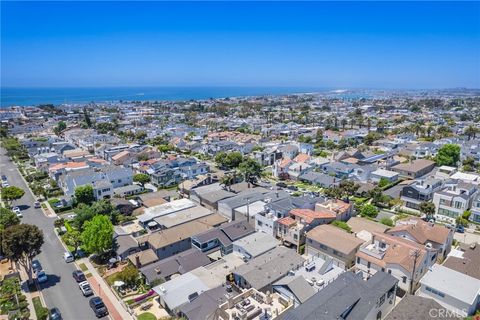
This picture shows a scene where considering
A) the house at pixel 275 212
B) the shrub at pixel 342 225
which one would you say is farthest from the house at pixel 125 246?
the shrub at pixel 342 225

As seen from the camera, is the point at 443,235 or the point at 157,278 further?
the point at 443,235

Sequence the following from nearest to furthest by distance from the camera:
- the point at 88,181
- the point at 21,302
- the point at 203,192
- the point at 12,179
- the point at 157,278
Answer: the point at 21,302
the point at 157,278
the point at 203,192
the point at 88,181
the point at 12,179

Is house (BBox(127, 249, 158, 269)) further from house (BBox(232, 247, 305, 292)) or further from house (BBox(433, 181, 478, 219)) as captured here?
house (BBox(433, 181, 478, 219))

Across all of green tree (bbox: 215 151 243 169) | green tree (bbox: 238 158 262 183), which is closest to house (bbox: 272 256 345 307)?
green tree (bbox: 238 158 262 183)

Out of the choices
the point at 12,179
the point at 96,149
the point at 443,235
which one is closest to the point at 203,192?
the point at 443,235

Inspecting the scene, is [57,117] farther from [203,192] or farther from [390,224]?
[390,224]
